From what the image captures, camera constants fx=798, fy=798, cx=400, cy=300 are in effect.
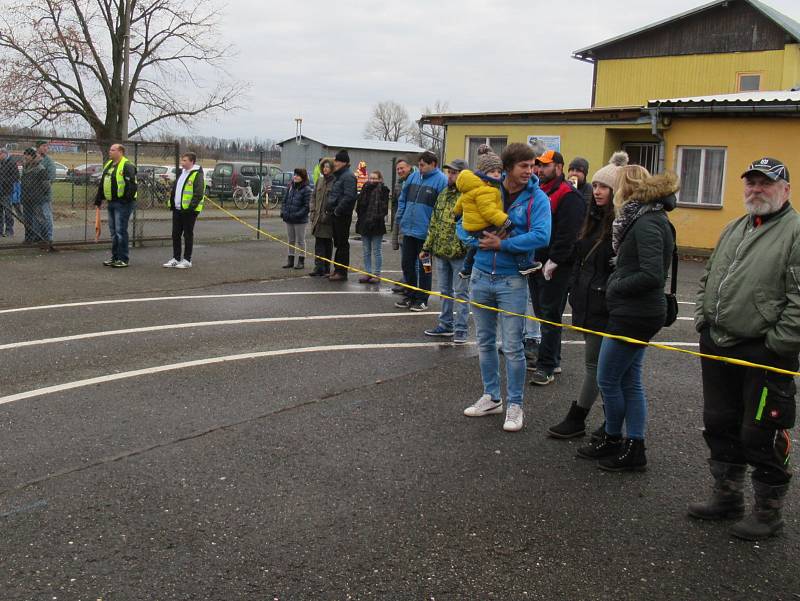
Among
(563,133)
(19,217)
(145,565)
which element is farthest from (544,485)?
(563,133)

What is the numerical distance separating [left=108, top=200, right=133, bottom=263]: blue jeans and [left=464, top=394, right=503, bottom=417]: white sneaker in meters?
9.00

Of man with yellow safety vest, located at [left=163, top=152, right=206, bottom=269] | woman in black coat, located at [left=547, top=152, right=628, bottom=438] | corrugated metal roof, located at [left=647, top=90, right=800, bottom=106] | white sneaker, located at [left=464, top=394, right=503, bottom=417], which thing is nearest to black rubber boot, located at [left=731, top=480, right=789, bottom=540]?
woman in black coat, located at [left=547, top=152, right=628, bottom=438]

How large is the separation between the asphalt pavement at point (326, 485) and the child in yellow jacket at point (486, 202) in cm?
140

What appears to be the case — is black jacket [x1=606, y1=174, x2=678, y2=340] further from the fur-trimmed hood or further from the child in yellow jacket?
the child in yellow jacket

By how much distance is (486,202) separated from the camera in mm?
5691

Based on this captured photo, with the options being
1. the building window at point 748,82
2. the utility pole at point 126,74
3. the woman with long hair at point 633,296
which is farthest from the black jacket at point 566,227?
the utility pole at point 126,74

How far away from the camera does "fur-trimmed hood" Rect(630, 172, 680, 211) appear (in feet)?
15.3

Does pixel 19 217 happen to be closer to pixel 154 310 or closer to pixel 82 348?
pixel 154 310

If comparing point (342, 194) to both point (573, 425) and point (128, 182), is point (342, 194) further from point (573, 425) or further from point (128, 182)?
point (573, 425)

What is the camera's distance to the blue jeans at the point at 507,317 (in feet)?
18.6

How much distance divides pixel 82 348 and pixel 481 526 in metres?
5.05

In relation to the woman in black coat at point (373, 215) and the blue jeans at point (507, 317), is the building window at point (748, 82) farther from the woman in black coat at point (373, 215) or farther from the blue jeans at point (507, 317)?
the blue jeans at point (507, 317)

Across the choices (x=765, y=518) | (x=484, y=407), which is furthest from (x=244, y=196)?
(x=765, y=518)

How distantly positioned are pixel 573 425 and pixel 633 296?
1.20 meters
